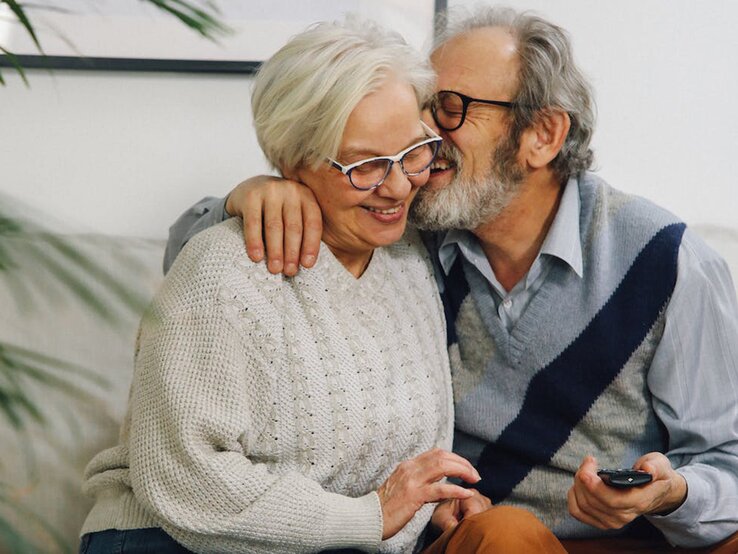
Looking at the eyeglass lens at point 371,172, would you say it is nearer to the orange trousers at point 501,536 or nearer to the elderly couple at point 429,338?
the elderly couple at point 429,338

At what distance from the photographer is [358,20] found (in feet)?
4.93

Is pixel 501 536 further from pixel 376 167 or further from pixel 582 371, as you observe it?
pixel 376 167

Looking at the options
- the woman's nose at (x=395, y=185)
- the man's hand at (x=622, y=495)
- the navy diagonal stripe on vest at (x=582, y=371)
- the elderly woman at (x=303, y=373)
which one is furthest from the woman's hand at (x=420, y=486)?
the woman's nose at (x=395, y=185)

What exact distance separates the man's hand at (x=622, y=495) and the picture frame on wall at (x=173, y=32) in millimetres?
960

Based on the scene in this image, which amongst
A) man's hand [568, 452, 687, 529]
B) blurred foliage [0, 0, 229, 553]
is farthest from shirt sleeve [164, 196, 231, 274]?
blurred foliage [0, 0, 229, 553]

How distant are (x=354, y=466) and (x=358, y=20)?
0.73 meters

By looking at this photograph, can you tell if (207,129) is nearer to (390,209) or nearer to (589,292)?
(390,209)

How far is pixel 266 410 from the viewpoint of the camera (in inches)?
54.4

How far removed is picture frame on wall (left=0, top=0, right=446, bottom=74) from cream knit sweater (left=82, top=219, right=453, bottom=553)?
0.61 meters

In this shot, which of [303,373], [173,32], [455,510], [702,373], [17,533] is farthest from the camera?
[173,32]

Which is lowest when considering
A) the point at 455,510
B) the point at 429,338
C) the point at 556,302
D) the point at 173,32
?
the point at 455,510

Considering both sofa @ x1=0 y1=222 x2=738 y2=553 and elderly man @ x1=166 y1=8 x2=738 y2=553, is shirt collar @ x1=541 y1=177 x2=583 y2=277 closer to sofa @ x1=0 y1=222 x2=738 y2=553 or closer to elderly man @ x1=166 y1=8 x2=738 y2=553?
elderly man @ x1=166 y1=8 x2=738 y2=553

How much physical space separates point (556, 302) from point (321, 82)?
572 millimetres

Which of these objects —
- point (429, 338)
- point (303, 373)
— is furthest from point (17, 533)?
point (429, 338)
